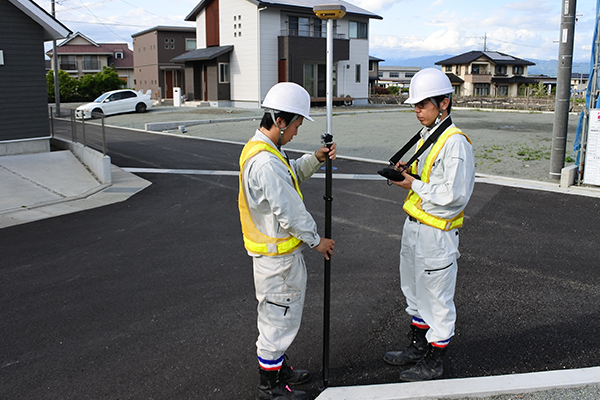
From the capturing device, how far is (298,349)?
4008 mm

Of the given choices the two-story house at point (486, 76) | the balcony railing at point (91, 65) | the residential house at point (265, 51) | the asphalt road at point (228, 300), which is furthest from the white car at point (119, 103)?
the two-story house at point (486, 76)

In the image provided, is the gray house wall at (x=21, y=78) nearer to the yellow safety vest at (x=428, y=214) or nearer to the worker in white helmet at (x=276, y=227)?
the worker in white helmet at (x=276, y=227)

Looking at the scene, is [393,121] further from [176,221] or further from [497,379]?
[497,379]

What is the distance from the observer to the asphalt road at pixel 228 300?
146 inches

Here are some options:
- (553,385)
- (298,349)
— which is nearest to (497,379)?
(553,385)

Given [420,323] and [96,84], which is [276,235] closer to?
[420,323]

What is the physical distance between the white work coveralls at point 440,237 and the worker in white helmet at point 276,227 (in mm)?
671

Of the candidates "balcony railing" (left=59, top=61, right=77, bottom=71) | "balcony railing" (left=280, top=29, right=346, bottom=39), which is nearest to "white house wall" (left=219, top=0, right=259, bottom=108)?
"balcony railing" (left=280, top=29, right=346, bottom=39)

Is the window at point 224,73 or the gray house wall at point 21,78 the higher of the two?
the window at point 224,73

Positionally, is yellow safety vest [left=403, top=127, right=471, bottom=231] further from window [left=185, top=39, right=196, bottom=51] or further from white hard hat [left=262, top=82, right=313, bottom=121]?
window [left=185, top=39, right=196, bottom=51]

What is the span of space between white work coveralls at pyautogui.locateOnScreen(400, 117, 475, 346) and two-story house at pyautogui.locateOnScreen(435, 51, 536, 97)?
6394cm

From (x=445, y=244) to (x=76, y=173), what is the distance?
392 inches

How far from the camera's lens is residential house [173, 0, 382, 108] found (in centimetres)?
3247

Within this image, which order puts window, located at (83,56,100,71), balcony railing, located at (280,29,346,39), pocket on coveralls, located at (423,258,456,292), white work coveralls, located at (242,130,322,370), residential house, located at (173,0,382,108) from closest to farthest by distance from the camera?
white work coveralls, located at (242,130,322,370) → pocket on coveralls, located at (423,258,456,292) → residential house, located at (173,0,382,108) → balcony railing, located at (280,29,346,39) → window, located at (83,56,100,71)
